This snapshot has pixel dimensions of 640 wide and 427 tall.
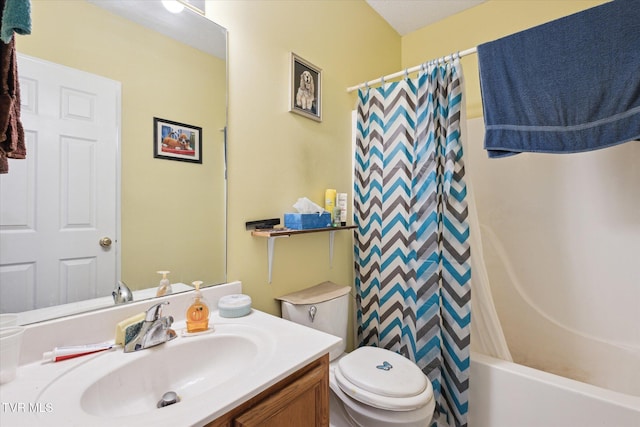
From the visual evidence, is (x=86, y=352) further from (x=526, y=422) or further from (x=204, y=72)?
(x=526, y=422)

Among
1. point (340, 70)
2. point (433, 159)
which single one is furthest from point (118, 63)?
point (433, 159)

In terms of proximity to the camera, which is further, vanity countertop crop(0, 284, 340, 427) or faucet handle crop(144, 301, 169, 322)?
faucet handle crop(144, 301, 169, 322)

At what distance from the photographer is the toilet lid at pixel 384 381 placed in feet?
3.51

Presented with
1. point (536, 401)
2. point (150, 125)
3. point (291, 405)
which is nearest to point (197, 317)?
point (291, 405)

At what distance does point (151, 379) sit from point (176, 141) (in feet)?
2.52

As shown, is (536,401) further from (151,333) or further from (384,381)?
(151,333)

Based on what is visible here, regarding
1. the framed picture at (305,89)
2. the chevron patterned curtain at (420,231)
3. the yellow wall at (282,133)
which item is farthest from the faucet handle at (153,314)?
the chevron patterned curtain at (420,231)

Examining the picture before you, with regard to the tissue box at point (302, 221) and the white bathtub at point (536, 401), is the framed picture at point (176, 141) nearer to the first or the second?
the tissue box at point (302, 221)

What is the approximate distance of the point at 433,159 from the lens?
4.85 feet

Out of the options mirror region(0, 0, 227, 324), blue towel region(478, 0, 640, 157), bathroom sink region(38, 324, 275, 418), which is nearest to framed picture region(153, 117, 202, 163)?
mirror region(0, 0, 227, 324)

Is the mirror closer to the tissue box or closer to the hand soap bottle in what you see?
the hand soap bottle

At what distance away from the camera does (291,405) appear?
2.50 feet

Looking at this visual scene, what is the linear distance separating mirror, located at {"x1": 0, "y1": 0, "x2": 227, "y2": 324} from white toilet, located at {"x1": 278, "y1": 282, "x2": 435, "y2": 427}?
0.45 meters

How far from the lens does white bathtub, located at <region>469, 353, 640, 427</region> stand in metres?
1.11
